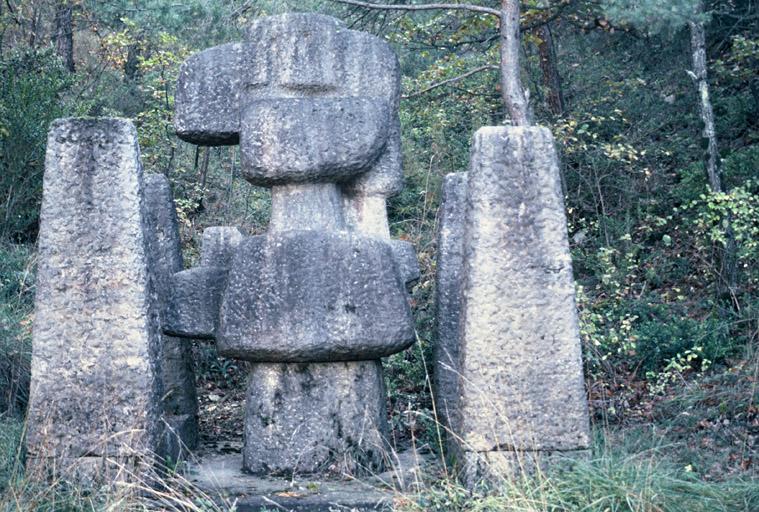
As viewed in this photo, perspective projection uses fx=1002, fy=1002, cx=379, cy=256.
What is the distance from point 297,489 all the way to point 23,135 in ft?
21.3

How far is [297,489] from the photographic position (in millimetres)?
5121

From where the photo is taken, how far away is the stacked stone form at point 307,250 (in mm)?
5223

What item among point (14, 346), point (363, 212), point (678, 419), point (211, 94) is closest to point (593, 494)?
point (363, 212)

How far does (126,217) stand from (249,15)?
8586 mm

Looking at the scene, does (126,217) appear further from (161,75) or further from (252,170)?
(161,75)

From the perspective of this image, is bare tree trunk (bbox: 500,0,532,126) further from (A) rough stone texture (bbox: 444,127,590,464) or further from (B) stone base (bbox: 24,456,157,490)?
(B) stone base (bbox: 24,456,157,490)

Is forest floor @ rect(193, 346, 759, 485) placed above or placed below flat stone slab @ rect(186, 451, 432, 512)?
below

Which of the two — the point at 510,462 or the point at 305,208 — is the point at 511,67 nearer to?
the point at 305,208

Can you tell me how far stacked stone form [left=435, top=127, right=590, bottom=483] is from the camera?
475 cm

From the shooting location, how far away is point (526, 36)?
11148 millimetres

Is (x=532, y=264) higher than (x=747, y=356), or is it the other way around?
(x=532, y=264)

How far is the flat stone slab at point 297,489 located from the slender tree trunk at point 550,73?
22.9 ft

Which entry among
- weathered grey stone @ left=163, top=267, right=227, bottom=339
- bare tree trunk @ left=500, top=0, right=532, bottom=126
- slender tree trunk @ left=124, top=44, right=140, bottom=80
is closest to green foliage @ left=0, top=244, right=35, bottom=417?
weathered grey stone @ left=163, top=267, right=227, bottom=339

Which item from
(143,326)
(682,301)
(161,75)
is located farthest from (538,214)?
(161,75)
